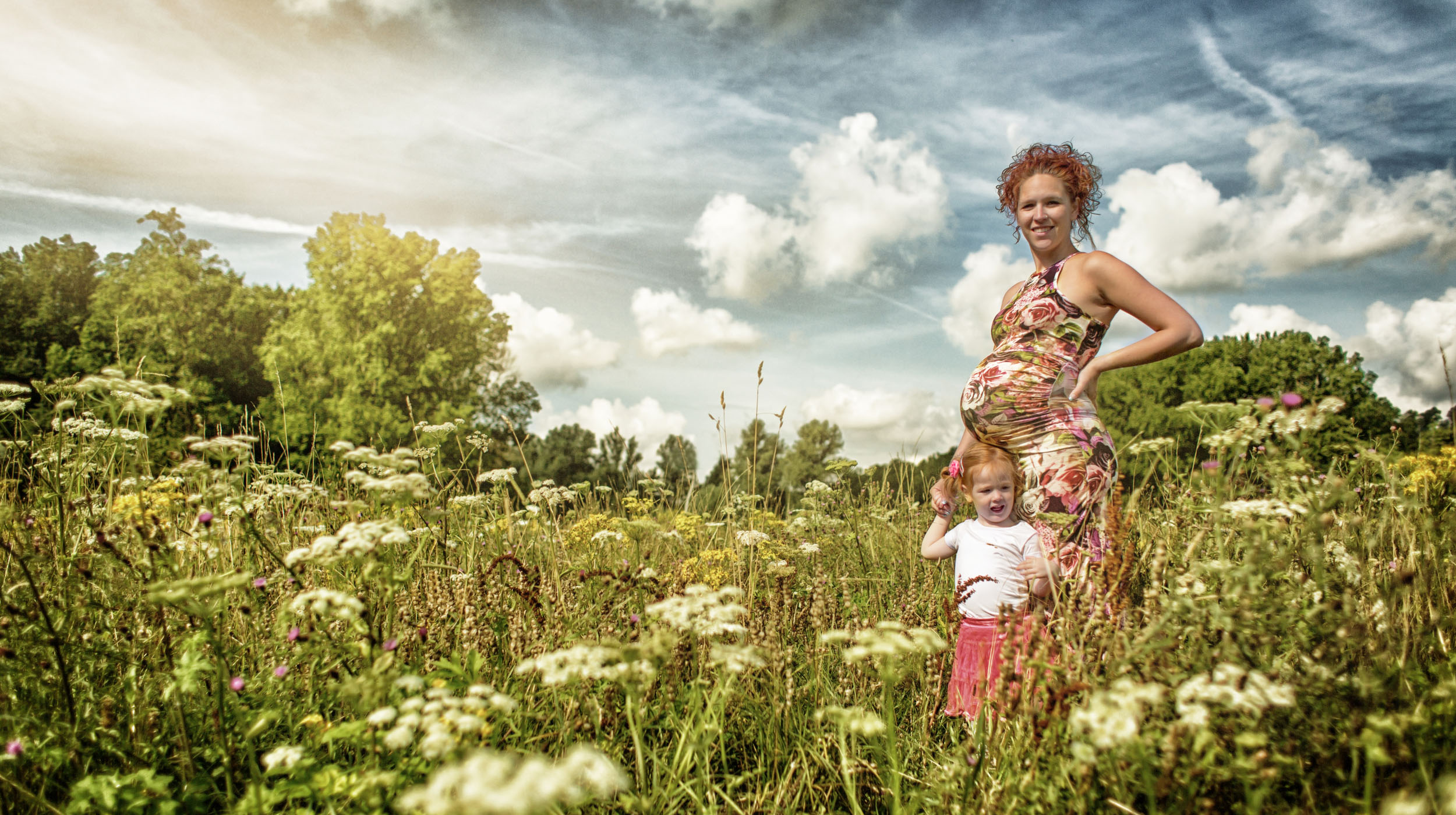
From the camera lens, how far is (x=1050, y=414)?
3439 millimetres

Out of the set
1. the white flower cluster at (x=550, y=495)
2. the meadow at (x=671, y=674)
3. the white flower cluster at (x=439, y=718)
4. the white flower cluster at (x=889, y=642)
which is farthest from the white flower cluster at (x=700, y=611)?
the white flower cluster at (x=550, y=495)

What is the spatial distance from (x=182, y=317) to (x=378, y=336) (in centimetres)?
1166

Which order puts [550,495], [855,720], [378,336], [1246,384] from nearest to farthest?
1. [855,720]
2. [550,495]
3. [1246,384]
4. [378,336]

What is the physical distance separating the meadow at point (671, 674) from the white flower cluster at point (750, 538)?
0.15 feet

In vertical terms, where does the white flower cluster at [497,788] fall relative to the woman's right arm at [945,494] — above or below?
below

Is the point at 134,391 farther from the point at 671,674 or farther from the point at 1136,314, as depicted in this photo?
the point at 1136,314

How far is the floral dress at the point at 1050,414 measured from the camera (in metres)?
3.29

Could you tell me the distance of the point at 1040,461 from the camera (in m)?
3.39

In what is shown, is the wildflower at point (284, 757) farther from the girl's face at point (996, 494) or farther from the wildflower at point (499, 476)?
the girl's face at point (996, 494)

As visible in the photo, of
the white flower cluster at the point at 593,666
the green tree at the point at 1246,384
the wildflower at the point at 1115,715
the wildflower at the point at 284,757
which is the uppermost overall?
the green tree at the point at 1246,384

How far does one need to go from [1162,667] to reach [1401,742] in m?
0.54

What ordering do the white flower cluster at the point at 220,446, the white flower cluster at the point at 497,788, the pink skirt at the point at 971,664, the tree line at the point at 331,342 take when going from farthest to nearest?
the tree line at the point at 331,342 < the pink skirt at the point at 971,664 < the white flower cluster at the point at 220,446 < the white flower cluster at the point at 497,788

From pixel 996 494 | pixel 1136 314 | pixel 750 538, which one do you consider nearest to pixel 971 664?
pixel 996 494

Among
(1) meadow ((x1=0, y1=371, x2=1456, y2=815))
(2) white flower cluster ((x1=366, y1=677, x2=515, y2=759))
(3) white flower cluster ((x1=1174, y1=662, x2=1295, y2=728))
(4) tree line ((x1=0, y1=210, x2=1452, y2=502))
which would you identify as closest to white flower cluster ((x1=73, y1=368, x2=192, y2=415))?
(1) meadow ((x1=0, y1=371, x2=1456, y2=815))
